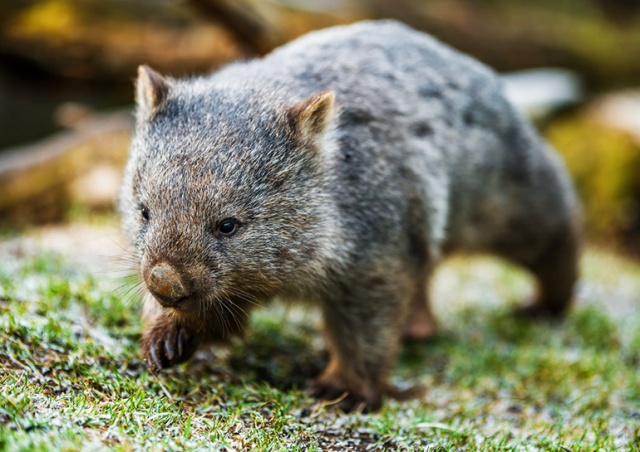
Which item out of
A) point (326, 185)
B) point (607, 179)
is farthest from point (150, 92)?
point (607, 179)

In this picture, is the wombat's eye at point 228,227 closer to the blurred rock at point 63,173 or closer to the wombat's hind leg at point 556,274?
the wombat's hind leg at point 556,274

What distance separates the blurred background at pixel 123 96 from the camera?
8.88 m

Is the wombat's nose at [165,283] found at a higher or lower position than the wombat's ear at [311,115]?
lower

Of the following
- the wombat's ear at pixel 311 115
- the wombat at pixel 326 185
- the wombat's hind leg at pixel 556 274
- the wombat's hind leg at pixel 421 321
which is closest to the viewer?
the wombat at pixel 326 185

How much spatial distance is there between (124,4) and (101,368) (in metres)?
8.59

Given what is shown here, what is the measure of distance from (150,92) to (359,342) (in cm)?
217

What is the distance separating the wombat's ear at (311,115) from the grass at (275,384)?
65.4 inches

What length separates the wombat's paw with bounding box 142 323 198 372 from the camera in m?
4.36

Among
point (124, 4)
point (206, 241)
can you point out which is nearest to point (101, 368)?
point (206, 241)

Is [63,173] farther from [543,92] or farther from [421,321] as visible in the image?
[543,92]

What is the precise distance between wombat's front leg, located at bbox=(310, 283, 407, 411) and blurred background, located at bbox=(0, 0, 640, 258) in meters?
4.58

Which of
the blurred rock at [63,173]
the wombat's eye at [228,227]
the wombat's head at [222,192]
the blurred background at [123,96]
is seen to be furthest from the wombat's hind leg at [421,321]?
the blurred rock at [63,173]

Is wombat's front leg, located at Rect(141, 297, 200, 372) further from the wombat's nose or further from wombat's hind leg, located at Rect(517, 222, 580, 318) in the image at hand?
wombat's hind leg, located at Rect(517, 222, 580, 318)

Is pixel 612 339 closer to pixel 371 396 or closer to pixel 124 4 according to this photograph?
pixel 371 396
